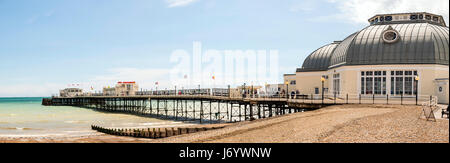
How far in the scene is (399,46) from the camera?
28.6 meters

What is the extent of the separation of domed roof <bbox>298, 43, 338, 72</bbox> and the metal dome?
7.98 metres

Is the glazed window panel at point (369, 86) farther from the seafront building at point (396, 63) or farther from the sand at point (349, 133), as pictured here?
the sand at point (349, 133)

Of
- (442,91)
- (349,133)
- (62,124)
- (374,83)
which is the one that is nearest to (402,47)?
(374,83)

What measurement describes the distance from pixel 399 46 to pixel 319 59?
1296 centimetres

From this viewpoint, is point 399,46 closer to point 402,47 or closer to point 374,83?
point 402,47

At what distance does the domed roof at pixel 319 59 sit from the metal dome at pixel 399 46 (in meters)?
7.98

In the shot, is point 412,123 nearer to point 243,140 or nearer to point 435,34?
point 243,140

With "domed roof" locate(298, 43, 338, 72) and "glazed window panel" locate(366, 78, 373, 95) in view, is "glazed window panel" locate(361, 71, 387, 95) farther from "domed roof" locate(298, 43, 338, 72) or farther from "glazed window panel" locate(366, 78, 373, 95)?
"domed roof" locate(298, 43, 338, 72)

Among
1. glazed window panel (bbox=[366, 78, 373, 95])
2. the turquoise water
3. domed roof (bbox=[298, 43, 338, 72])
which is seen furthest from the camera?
domed roof (bbox=[298, 43, 338, 72])

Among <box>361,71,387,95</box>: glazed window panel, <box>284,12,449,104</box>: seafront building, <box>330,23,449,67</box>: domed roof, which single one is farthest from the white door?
<box>361,71,387,95</box>: glazed window panel

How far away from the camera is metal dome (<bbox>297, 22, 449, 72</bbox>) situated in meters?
27.8

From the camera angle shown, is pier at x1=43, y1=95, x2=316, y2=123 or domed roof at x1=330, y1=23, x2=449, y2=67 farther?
pier at x1=43, y1=95, x2=316, y2=123
